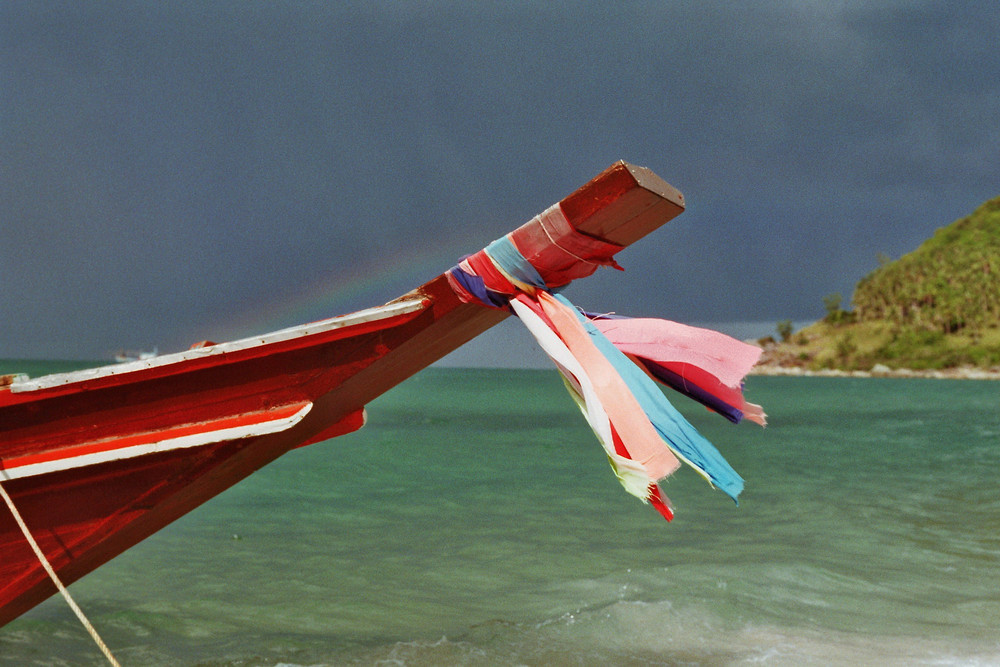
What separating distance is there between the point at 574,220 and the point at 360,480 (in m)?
14.9

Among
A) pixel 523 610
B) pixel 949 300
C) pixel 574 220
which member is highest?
pixel 949 300

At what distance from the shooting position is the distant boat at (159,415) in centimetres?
348

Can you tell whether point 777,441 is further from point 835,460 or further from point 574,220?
point 574,220

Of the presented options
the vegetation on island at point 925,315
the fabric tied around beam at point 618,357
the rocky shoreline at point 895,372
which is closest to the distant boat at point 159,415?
the fabric tied around beam at point 618,357

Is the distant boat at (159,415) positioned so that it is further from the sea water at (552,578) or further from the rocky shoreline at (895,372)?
the rocky shoreline at (895,372)

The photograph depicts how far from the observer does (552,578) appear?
25.9 feet

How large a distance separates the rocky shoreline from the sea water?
7639 centimetres

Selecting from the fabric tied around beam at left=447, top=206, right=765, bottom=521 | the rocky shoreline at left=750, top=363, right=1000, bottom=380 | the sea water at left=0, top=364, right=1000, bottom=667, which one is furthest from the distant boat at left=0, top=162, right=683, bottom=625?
the rocky shoreline at left=750, top=363, right=1000, bottom=380

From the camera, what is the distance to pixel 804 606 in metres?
6.70

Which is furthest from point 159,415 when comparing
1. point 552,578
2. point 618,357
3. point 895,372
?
point 895,372

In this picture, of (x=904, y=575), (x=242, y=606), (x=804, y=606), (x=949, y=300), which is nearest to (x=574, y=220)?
(x=804, y=606)

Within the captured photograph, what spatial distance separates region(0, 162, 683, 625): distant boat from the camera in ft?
11.4

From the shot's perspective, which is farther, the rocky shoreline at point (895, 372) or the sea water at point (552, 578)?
the rocky shoreline at point (895, 372)

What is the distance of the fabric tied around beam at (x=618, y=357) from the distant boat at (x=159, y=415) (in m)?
0.32
